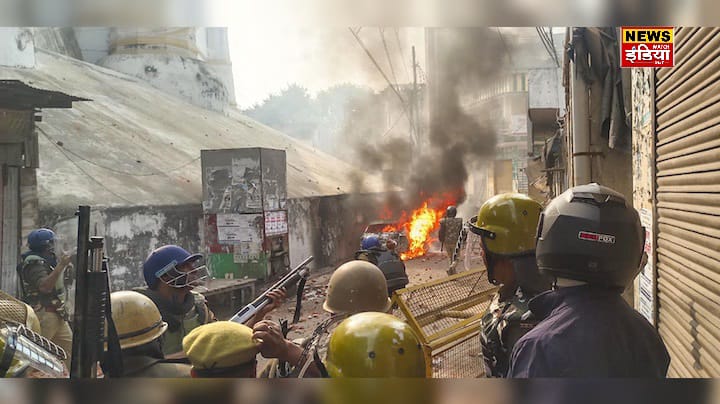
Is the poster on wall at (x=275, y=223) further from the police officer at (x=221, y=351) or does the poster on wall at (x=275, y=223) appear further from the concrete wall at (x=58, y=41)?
the concrete wall at (x=58, y=41)

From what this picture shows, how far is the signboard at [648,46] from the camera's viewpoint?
3422 millimetres

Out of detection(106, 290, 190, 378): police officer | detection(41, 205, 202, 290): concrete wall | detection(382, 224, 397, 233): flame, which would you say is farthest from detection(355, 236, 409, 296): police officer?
detection(382, 224, 397, 233): flame

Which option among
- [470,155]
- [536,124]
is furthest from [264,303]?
[470,155]

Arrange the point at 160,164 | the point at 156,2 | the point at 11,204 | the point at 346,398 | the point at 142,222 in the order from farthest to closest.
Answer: the point at 160,164 → the point at 142,222 → the point at 11,204 → the point at 156,2 → the point at 346,398

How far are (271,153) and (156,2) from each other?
22.5 ft

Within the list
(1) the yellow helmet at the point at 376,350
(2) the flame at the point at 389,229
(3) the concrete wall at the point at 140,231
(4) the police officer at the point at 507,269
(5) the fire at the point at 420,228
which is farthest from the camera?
(5) the fire at the point at 420,228

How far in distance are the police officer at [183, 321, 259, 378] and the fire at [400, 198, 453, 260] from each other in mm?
15605

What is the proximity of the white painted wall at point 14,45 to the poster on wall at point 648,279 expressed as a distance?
10.9 m

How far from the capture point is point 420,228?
19.8m

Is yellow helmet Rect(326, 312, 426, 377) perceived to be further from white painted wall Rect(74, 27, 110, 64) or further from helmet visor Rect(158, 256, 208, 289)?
white painted wall Rect(74, 27, 110, 64)

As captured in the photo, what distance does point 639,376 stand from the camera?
172cm

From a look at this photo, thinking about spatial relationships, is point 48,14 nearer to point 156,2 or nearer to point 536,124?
point 156,2

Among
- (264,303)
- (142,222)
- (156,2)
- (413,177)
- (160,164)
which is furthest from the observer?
(413,177)

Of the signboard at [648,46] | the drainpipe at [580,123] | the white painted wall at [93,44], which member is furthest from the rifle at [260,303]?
the white painted wall at [93,44]
